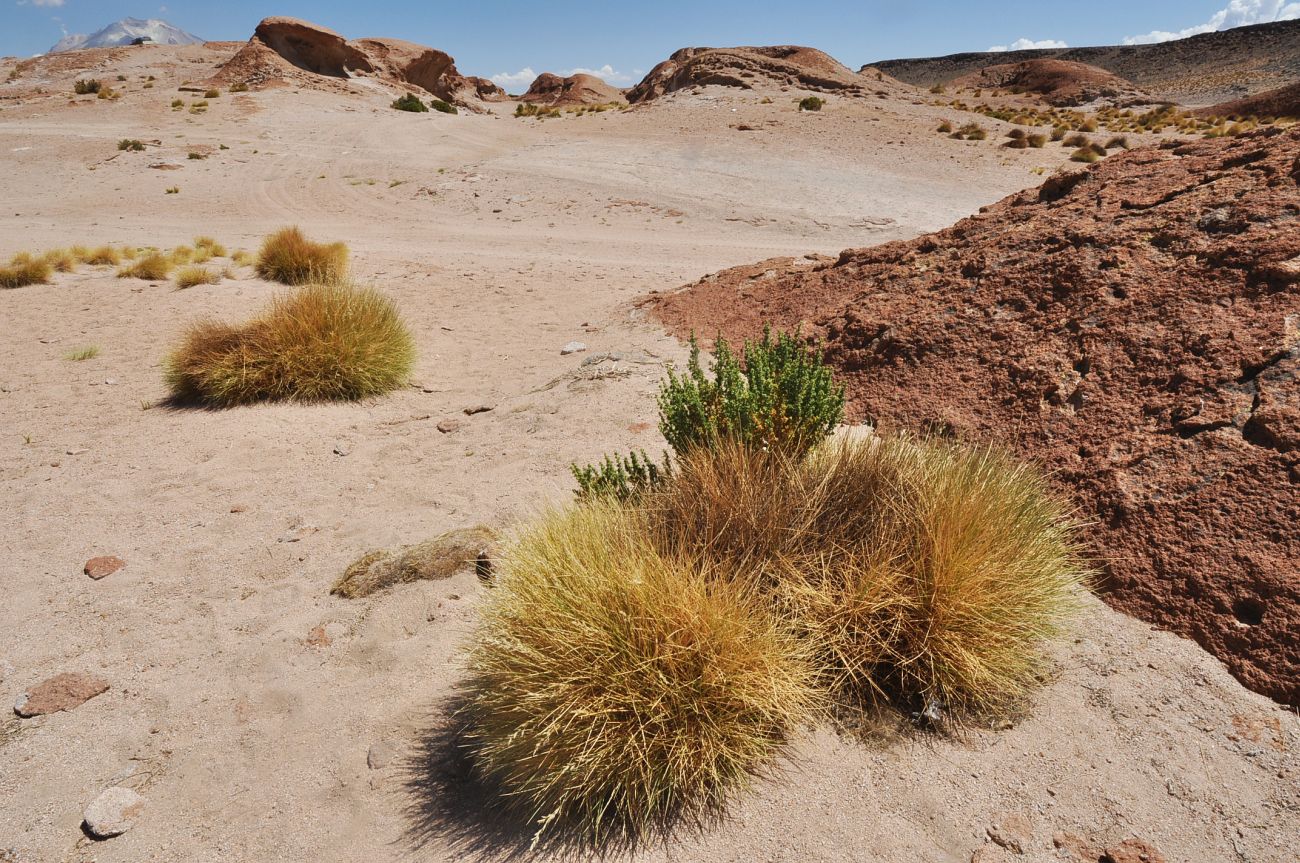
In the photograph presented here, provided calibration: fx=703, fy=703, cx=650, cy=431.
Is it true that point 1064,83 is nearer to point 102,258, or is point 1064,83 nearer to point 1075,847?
point 102,258

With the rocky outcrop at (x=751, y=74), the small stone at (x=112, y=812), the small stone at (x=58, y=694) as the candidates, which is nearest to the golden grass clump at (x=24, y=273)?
the small stone at (x=58, y=694)

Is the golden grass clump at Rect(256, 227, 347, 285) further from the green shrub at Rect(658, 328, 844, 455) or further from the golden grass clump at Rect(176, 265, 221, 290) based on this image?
the green shrub at Rect(658, 328, 844, 455)

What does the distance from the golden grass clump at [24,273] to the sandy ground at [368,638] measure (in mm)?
384

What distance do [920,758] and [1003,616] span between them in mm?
541

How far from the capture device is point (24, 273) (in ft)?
30.6


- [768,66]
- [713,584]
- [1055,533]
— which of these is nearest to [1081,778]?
[1055,533]

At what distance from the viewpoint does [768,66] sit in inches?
1099

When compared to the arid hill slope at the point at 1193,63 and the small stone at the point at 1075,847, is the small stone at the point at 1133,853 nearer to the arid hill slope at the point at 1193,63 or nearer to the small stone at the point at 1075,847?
the small stone at the point at 1075,847

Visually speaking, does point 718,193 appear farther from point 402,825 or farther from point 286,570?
point 402,825

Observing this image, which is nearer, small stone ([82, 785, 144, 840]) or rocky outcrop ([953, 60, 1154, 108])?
small stone ([82, 785, 144, 840])

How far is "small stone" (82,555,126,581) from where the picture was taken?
3.75 metres

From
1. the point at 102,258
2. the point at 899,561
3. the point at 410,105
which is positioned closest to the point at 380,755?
the point at 899,561

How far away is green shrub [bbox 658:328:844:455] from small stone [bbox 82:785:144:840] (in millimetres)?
2358

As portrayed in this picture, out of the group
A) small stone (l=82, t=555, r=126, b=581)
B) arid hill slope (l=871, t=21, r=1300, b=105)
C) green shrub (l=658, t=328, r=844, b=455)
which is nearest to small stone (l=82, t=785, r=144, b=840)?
small stone (l=82, t=555, r=126, b=581)
